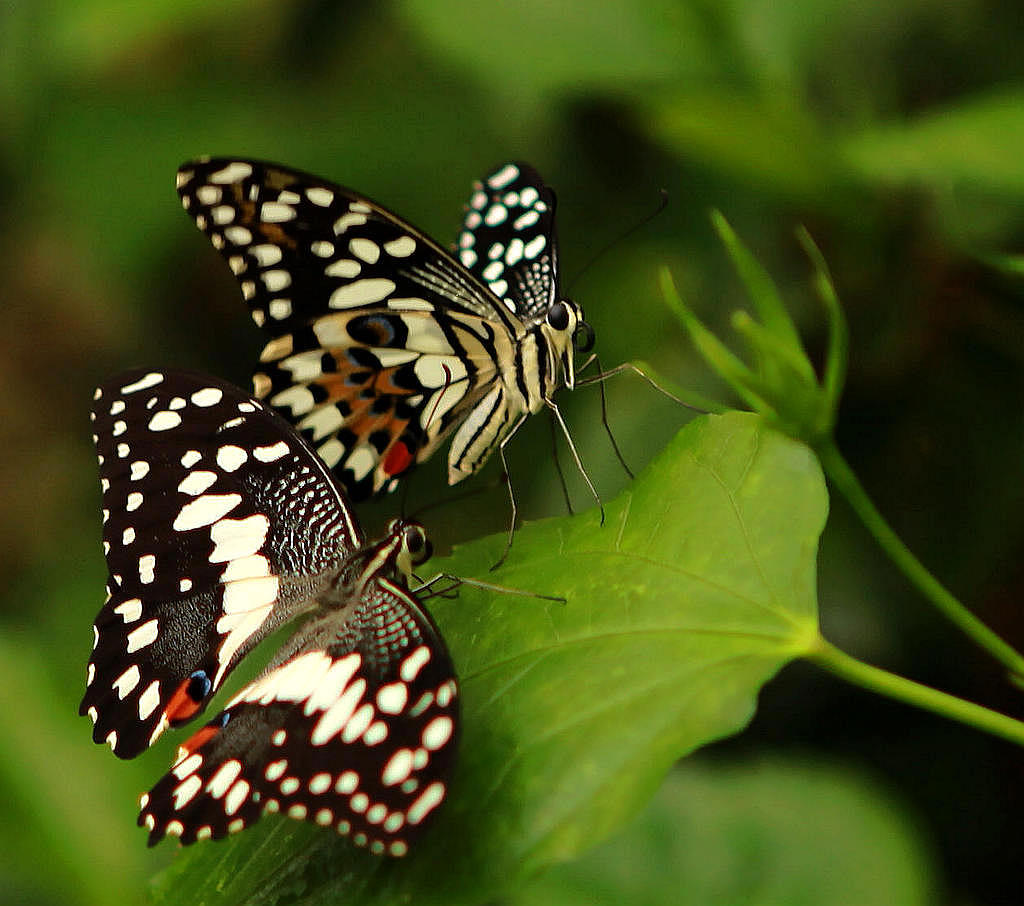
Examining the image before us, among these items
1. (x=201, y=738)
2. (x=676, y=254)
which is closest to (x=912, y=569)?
(x=201, y=738)

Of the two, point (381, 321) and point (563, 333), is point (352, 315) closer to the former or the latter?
point (381, 321)

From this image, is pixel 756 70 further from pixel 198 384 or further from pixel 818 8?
pixel 198 384

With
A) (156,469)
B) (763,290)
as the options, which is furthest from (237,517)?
(763,290)

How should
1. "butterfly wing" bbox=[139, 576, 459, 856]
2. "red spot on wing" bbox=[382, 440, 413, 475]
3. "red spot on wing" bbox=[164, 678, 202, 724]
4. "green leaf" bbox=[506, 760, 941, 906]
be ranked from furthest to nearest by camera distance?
"red spot on wing" bbox=[382, 440, 413, 475], "green leaf" bbox=[506, 760, 941, 906], "red spot on wing" bbox=[164, 678, 202, 724], "butterfly wing" bbox=[139, 576, 459, 856]

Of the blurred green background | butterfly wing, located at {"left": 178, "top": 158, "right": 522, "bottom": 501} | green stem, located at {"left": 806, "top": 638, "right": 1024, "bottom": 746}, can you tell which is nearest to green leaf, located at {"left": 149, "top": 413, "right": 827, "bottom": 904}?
green stem, located at {"left": 806, "top": 638, "right": 1024, "bottom": 746}

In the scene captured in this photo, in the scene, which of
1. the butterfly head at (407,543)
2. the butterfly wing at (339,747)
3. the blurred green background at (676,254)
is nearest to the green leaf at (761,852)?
the blurred green background at (676,254)

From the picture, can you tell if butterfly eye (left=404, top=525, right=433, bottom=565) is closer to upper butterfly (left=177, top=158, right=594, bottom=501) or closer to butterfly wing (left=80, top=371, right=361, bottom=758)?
butterfly wing (left=80, top=371, right=361, bottom=758)
